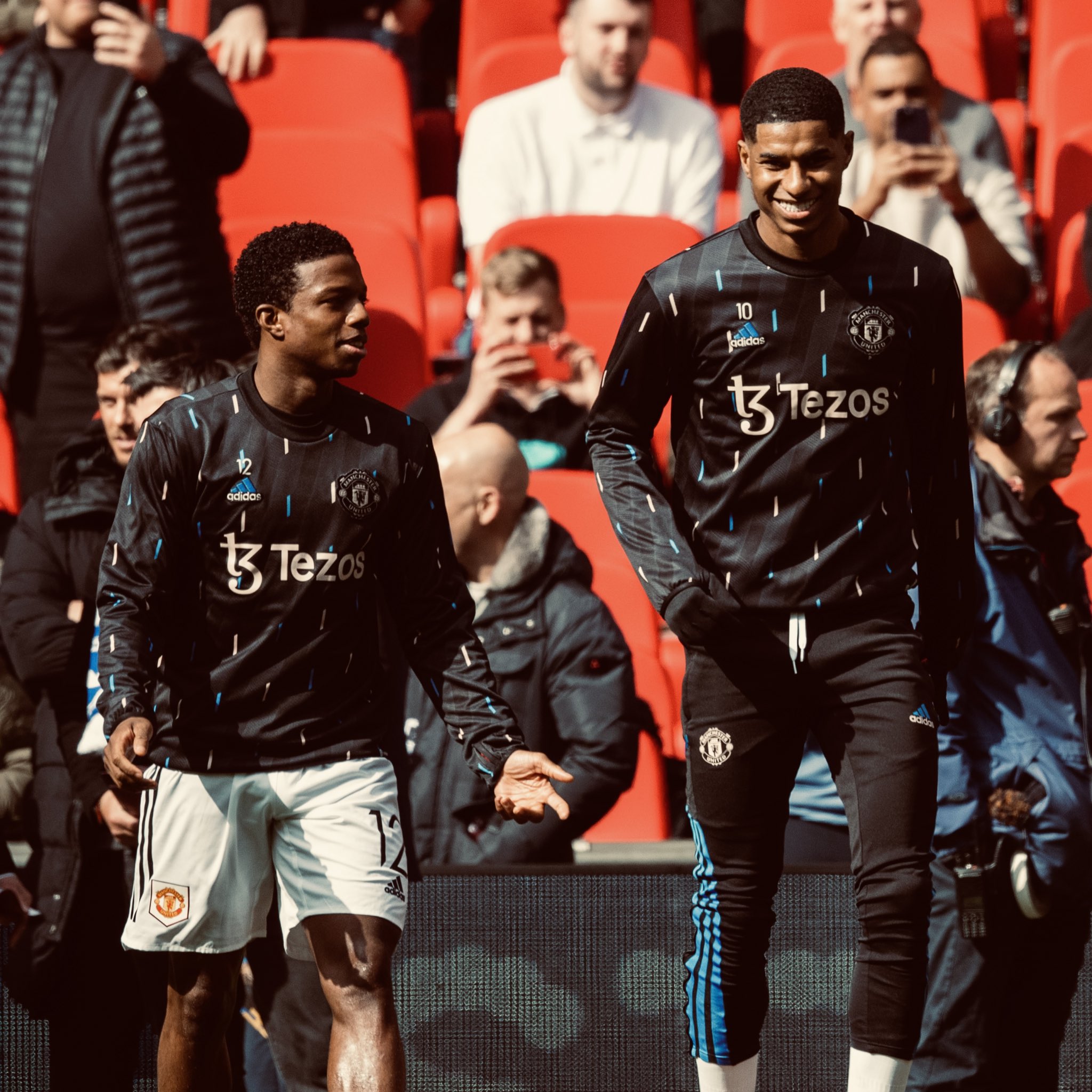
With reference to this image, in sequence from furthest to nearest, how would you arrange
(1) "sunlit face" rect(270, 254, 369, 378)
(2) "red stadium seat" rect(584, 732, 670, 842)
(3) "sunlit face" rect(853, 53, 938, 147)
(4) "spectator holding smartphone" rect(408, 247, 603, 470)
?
(3) "sunlit face" rect(853, 53, 938, 147) < (4) "spectator holding smartphone" rect(408, 247, 603, 470) < (2) "red stadium seat" rect(584, 732, 670, 842) < (1) "sunlit face" rect(270, 254, 369, 378)

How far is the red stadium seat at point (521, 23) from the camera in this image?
7879 millimetres

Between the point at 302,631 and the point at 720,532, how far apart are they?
76 cm

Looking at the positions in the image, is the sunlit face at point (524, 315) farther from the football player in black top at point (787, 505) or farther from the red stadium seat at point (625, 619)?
the football player in black top at point (787, 505)

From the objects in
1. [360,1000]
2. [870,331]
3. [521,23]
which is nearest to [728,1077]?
[360,1000]

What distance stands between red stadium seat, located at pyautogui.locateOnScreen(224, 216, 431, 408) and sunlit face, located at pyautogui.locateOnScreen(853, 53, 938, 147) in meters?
1.67

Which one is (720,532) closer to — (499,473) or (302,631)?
(302,631)

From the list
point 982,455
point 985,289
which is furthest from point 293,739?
point 985,289

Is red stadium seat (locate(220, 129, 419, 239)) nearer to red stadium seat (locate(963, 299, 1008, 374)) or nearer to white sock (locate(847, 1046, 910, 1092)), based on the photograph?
red stadium seat (locate(963, 299, 1008, 374))

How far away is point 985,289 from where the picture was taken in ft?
20.3

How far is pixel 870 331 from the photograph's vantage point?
10.2ft

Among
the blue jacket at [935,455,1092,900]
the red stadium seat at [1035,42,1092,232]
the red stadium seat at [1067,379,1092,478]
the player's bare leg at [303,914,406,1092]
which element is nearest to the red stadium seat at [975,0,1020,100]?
the red stadium seat at [1035,42,1092,232]

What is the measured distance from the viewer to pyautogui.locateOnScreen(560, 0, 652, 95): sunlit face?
21.4 ft

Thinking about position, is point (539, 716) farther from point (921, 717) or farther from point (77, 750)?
point (921, 717)

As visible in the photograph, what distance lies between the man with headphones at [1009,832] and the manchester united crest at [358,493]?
4.23 ft
